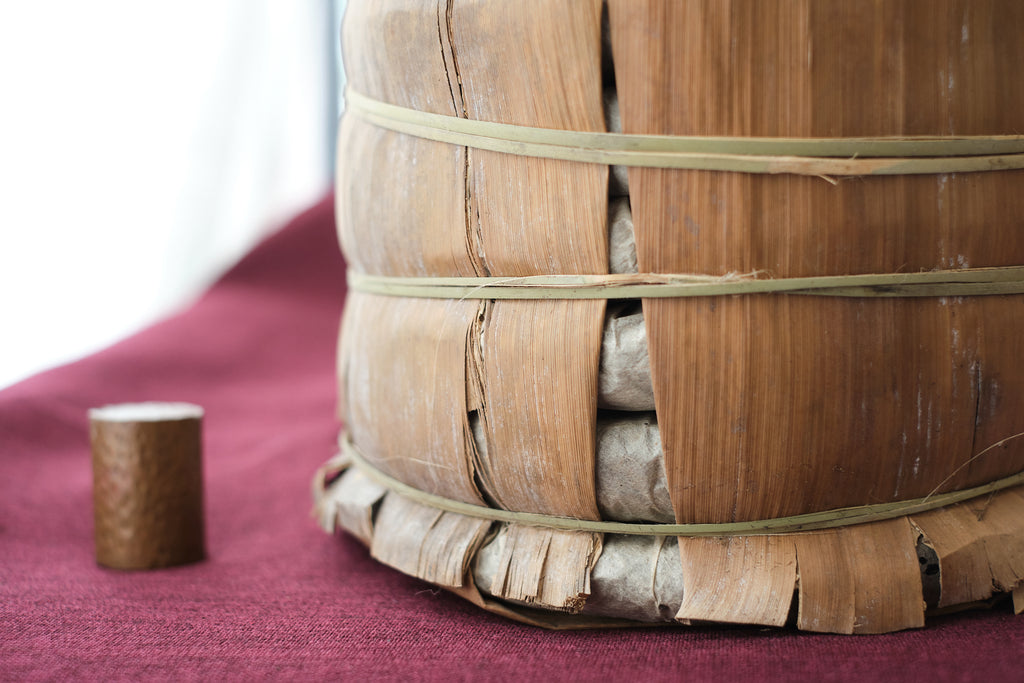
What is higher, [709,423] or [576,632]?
[709,423]

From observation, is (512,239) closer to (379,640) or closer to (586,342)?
(586,342)

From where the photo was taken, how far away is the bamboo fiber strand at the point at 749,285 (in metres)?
0.71

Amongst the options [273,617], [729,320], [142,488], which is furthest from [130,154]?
[729,320]

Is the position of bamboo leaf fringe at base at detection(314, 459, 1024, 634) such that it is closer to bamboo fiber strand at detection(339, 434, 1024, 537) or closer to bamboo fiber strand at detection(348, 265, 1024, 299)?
bamboo fiber strand at detection(339, 434, 1024, 537)

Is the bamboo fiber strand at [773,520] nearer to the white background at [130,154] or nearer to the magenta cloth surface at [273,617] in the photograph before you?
the magenta cloth surface at [273,617]

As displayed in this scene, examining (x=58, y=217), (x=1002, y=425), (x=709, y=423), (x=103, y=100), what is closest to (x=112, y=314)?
(x=58, y=217)

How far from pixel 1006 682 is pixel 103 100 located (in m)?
1.67

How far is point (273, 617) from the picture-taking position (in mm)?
814

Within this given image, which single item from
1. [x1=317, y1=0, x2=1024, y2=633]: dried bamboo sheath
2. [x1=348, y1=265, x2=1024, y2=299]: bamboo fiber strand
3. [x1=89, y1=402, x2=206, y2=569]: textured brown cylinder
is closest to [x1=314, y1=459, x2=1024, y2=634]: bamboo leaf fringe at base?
[x1=317, y1=0, x2=1024, y2=633]: dried bamboo sheath

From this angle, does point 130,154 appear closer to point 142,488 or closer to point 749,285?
point 142,488

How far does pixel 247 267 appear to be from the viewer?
2.05 metres

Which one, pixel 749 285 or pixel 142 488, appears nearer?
pixel 749 285

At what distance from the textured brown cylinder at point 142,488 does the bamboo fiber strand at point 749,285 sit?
0.39 meters

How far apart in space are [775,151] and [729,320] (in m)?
0.13
